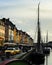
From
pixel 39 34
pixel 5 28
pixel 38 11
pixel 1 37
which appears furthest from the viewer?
pixel 5 28

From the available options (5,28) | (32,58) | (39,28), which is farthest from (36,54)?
(5,28)

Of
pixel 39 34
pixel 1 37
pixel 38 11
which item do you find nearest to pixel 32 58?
pixel 39 34

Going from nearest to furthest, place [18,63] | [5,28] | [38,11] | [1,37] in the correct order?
[18,63] < [38,11] < [1,37] < [5,28]

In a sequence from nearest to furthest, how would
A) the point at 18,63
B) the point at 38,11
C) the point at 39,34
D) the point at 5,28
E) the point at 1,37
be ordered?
the point at 18,63, the point at 39,34, the point at 38,11, the point at 1,37, the point at 5,28

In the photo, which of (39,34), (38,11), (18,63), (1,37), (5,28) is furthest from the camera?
(5,28)

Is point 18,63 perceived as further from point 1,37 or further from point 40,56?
point 1,37

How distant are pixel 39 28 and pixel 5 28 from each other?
123 metres

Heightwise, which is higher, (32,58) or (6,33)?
(6,33)

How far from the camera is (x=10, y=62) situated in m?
10.4

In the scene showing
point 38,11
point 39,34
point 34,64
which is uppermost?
point 38,11

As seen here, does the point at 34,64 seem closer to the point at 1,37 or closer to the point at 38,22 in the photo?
the point at 38,22

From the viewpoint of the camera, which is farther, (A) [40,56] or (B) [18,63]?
(A) [40,56]

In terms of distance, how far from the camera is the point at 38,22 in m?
53.7

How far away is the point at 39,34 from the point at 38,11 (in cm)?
718
